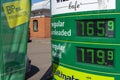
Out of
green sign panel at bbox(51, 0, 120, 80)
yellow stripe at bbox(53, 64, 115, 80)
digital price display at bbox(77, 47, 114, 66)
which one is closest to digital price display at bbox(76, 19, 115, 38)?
green sign panel at bbox(51, 0, 120, 80)

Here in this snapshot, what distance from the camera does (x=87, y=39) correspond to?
4812 millimetres

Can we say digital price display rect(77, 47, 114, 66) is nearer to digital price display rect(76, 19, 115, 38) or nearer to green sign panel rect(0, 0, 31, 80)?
digital price display rect(76, 19, 115, 38)

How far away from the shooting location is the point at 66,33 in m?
5.23

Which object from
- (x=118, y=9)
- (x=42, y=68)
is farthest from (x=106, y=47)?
(x=42, y=68)

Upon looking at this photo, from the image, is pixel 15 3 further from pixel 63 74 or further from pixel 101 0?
pixel 63 74

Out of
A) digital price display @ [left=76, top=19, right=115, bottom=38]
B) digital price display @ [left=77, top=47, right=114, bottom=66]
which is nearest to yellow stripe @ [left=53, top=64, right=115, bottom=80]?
digital price display @ [left=77, top=47, right=114, bottom=66]

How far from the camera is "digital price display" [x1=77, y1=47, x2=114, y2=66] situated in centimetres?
461

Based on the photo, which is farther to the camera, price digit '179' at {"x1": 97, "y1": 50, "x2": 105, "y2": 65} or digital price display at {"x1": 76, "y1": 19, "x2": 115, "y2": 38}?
price digit '179' at {"x1": 97, "y1": 50, "x2": 105, "y2": 65}

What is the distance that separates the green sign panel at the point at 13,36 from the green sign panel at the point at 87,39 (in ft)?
2.52

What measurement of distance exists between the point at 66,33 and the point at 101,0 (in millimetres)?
926

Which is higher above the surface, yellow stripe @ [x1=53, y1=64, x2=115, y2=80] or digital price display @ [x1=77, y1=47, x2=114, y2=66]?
digital price display @ [x1=77, y1=47, x2=114, y2=66]

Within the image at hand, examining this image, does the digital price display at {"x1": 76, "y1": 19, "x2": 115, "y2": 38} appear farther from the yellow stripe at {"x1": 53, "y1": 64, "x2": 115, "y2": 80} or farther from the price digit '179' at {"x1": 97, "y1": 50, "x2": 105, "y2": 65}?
the yellow stripe at {"x1": 53, "y1": 64, "x2": 115, "y2": 80}

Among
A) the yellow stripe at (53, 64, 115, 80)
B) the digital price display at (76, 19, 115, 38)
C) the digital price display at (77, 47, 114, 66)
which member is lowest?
the yellow stripe at (53, 64, 115, 80)

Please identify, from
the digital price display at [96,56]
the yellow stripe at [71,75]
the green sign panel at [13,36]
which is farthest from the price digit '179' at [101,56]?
the green sign panel at [13,36]
